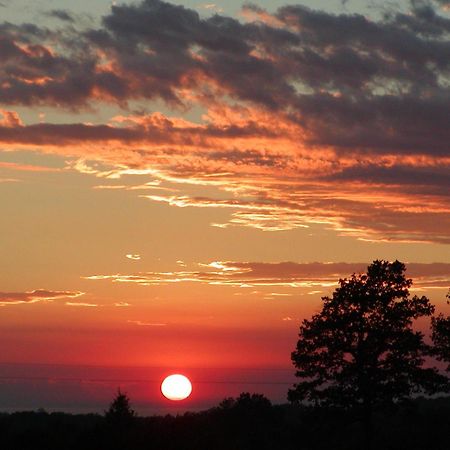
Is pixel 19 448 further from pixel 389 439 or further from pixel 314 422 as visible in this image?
pixel 389 439

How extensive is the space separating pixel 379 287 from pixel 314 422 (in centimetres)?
913

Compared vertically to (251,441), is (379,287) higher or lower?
higher

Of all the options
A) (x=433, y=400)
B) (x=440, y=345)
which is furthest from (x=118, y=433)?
(x=433, y=400)

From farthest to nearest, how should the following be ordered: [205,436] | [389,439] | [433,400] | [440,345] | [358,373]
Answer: [433,400]
[389,439]
[440,345]
[358,373]
[205,436]

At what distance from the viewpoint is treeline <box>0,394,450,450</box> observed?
1912 inches

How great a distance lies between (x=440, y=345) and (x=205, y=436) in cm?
2062

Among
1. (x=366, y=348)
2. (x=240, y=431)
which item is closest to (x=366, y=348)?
(x=366, y=348)

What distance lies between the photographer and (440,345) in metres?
62.9

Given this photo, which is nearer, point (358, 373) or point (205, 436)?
A: point (205, 436)

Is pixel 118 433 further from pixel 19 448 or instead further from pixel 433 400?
pixel 433 400

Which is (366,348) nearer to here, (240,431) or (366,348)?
(366,348)

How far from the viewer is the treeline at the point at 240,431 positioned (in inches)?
1912

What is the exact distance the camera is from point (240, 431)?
76.1 m

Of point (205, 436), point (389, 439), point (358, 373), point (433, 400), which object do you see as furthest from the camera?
point (433, 400)
